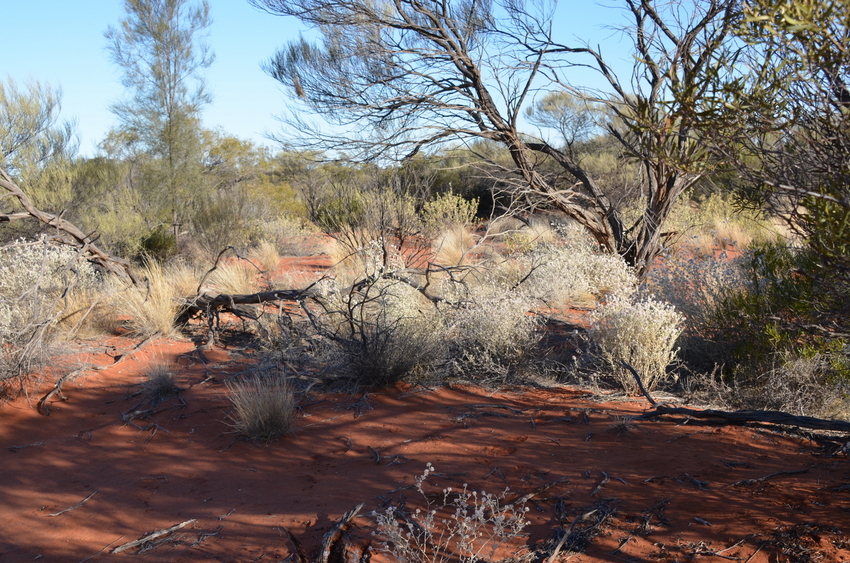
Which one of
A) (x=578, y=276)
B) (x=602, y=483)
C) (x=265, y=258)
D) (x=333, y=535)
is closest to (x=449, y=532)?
(x=333, y=535)

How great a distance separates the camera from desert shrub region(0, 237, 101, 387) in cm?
552

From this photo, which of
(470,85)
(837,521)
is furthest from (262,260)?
(837,521)

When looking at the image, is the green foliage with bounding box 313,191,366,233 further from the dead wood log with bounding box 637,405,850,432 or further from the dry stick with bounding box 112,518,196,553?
the dry stick with bounding box 112,518,196,553

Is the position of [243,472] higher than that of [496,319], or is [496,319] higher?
[496,319]

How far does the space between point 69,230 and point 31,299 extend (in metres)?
1.40

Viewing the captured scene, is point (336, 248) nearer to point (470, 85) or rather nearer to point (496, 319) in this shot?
point (470, 85)

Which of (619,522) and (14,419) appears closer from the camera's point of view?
(619,522)

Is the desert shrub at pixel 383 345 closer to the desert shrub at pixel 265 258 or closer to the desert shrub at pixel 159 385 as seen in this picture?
the desert shrub at pixel 159 385

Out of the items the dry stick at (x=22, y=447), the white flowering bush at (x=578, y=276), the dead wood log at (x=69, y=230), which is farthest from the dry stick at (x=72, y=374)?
the white flowering bush at (x=578, y=276)

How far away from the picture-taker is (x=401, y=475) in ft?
12.4

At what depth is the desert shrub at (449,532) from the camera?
272cm

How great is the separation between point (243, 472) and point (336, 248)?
28.5ft

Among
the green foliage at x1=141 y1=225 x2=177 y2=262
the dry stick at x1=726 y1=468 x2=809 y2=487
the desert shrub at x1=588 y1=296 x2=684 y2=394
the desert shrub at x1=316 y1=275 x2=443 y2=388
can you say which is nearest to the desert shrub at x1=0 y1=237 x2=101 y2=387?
the desert shrub at x1=316 y1=275 x2=443 y2=388

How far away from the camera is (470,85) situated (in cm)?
802
